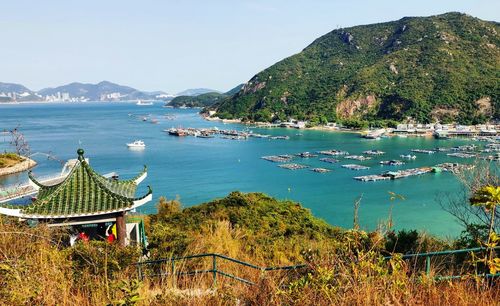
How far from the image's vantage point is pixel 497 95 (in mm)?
74188

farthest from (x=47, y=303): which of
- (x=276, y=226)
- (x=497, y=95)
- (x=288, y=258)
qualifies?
(x=497, y=95)

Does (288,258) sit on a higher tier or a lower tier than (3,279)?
lower

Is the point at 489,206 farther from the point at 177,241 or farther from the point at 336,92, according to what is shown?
the point at 336,92

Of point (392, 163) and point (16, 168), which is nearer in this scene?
point (16, 168)

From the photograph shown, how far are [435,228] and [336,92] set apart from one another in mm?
74033

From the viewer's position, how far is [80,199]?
6520 mm

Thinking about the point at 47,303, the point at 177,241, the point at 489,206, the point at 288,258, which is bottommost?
the point at 288,258

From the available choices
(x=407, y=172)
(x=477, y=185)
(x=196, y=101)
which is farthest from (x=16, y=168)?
(x=196, y=101)

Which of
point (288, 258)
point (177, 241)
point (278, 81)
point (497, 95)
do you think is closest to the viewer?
point (177, 241)

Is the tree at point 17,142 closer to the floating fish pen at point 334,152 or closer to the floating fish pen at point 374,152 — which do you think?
the floating fish pen at point 334,152

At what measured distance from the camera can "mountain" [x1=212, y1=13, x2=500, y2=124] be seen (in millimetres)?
78062

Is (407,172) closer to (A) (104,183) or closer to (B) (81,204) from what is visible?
(A) (104,183)

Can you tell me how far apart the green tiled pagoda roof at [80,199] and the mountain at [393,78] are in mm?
79924

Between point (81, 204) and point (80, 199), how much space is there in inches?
4.3
